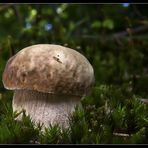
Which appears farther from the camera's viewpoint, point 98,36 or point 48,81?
point 98,36

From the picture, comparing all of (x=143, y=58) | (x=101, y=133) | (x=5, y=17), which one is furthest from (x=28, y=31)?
(x=101, y=133)

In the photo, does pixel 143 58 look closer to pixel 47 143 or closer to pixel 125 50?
pixel 125 50

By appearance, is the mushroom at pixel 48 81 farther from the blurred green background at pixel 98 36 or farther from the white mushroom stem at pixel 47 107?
the blurred green background at pixel 98 36

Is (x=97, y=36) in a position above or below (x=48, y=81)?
above

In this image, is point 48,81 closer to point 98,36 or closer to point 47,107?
point 47,107

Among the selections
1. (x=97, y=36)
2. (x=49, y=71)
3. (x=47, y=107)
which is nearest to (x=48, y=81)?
(x=49, y=71)

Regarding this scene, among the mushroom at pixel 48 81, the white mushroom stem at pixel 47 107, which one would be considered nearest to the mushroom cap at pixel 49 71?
the mushroom at pixel 48 81
